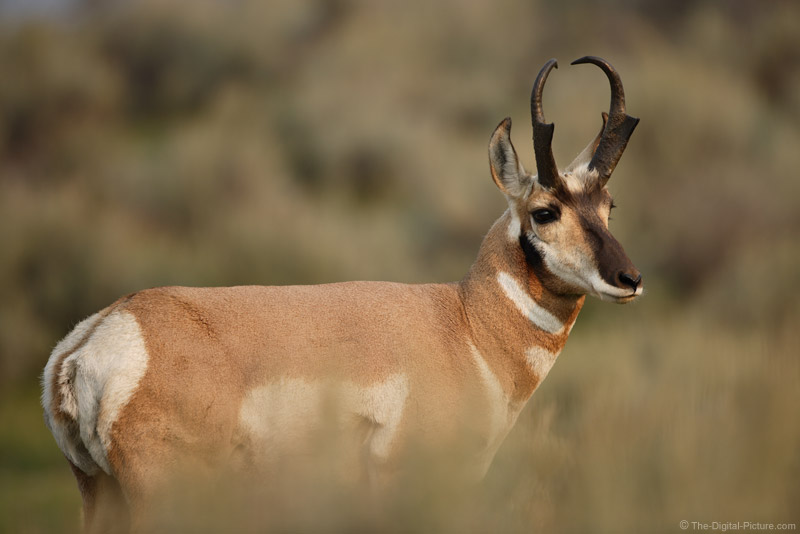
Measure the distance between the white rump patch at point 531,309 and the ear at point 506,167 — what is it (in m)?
0.58

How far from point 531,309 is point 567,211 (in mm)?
656

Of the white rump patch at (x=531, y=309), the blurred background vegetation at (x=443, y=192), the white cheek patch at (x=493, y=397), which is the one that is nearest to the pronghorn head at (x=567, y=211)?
the white rump patch at (x=531, y=309)

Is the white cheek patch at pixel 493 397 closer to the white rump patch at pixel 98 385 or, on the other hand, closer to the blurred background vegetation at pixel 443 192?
the blurred background vegetation at pixel 443 192

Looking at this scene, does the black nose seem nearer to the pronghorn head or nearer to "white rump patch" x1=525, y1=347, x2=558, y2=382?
the pronghorn head

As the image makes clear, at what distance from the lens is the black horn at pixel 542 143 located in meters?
5.70

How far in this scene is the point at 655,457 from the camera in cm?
519

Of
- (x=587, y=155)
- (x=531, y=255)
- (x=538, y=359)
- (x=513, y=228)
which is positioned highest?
(x=587, y=155)

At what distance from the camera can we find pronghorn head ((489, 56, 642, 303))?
5500 millimetres

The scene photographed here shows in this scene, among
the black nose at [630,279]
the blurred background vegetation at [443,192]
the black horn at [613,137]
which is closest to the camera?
the black nose at [630,279]

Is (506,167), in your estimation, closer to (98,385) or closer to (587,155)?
(587,155)

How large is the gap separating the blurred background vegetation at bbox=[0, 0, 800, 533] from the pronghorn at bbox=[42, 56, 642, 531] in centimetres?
66

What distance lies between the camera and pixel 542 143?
5.72 metres

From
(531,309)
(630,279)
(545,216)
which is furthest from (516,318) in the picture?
(630,279)

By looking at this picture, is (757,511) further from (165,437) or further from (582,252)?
(165,437)
